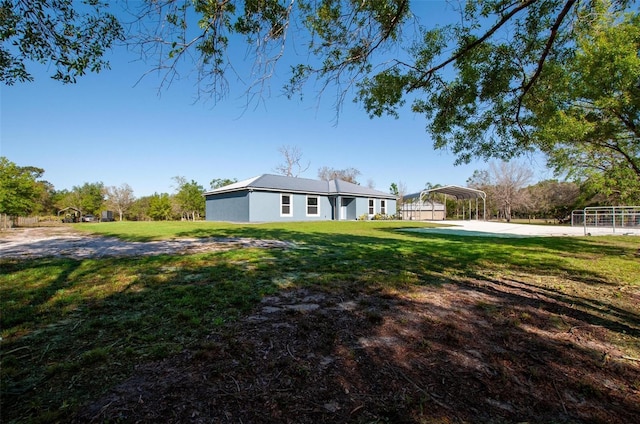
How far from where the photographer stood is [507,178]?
3831 cm

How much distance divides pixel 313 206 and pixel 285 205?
279 centimetres

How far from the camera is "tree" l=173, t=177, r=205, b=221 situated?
35750mm

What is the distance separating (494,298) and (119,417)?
11.9 ft

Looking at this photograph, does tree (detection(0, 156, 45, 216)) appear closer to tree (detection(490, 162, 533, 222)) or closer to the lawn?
the lawn

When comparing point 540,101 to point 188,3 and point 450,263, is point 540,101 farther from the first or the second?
point 188,3

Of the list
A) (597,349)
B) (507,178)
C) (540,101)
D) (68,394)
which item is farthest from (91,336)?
(507,178)

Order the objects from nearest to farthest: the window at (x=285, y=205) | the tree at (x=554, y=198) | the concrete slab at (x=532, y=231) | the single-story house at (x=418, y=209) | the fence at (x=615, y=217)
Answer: the concrete slab at (x=532, y=231) < the fence at (x=615, y=217) < the window at (x=285, y=205) < the tree at (x=554, y=198) < the single-story house at (x=418, y=209)

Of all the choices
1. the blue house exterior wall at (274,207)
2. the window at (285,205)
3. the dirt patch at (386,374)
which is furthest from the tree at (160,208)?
the dirt patch at (386,374)

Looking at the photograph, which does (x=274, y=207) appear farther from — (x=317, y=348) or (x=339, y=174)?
(x=339, y=174)

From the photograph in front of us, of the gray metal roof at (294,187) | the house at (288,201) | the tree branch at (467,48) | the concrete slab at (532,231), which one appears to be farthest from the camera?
the gray metal roof at (294,187)

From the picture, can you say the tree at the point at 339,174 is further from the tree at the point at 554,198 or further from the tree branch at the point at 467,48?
the tree branch at the point at 467,48

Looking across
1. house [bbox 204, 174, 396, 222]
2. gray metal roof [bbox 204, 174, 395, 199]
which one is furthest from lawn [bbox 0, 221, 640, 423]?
gray metal roof [bbox 204, 174, 395, 199]

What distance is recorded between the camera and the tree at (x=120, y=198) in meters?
44.8

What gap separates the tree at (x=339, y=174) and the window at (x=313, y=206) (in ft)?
81.6
